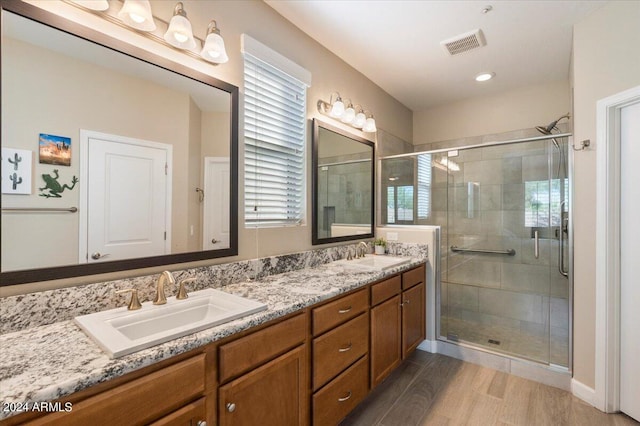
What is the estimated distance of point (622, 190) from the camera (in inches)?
75.1

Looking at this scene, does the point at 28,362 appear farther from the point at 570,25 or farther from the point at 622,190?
the point at 570,25

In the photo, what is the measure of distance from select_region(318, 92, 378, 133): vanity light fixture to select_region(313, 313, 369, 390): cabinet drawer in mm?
1571

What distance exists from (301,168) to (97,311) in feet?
4.84

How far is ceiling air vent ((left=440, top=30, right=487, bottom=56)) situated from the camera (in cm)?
225

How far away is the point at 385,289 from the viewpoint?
81.1 inches

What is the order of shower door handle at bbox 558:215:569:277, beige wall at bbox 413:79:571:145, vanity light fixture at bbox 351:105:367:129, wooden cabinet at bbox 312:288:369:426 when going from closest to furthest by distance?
wooden cabinet at bbox 312:288:369:426, shower door handle at bbox 558:215:569:277, vanity light fixture at bbox 351:105:367:129, beige wall at bbox 413:79:571:145

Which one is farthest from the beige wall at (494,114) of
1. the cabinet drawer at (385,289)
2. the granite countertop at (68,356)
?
the granite countertop at (68,356)

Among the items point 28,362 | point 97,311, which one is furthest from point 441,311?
point 28,362

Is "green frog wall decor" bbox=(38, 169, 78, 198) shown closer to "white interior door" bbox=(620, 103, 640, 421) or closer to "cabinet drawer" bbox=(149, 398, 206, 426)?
"cabinet drawer" bbox=(149, 398, 206, 426)

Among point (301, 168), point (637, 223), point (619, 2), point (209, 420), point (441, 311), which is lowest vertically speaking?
point (441, 311)

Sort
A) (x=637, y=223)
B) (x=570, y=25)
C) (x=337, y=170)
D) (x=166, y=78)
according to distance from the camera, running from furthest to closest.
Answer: (x=337, y=170)
(x=570, y=25)
(x=637, y=223)
(x=166, y=78)

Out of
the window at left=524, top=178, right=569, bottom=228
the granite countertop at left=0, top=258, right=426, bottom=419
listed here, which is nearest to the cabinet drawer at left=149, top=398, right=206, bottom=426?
the granite countertop at left=0, top=258, right=426, bottom=419

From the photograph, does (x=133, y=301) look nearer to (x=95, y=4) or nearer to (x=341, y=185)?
(x=95, y=4)

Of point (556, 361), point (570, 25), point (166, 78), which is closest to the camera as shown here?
point (166, 78)
